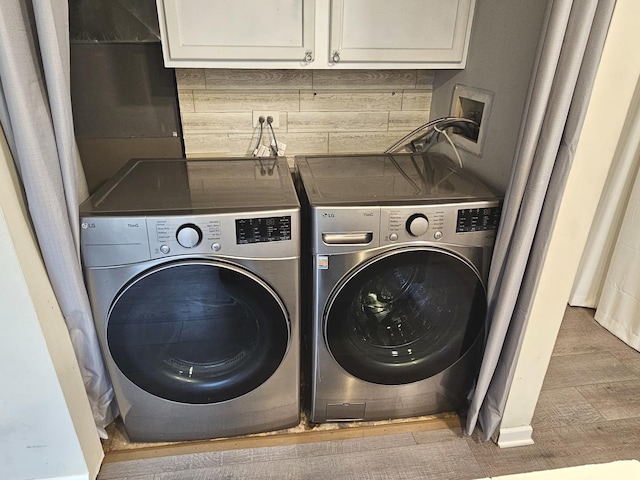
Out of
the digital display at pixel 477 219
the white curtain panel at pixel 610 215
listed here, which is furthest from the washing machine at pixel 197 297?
the white curtain panel at pixel 610 215

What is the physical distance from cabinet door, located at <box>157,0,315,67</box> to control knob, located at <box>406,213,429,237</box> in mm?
726

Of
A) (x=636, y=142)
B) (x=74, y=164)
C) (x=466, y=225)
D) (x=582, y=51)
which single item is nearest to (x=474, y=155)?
(x=466, y=225)

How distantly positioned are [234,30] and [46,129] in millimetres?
717

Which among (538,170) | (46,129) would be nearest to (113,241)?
(46,129)

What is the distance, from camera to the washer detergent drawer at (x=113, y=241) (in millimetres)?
1254

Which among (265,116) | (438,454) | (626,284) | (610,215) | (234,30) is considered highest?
(234,30)

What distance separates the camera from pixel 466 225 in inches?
55.6

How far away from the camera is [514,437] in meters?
1.64

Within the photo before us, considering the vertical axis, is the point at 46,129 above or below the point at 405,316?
above

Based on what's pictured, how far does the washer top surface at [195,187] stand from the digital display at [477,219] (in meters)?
0.52

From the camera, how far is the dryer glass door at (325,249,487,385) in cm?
142

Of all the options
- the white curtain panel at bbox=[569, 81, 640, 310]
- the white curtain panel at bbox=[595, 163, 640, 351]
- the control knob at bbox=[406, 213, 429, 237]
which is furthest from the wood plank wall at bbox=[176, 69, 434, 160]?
the white curtain panel at bbox=[595, 163, 640, 351]

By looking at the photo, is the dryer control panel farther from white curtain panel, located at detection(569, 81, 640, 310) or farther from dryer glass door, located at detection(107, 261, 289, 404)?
white curtain panel, located at detection(569, 81, 640, 310)

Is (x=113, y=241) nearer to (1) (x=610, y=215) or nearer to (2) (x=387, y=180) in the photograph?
(2) (x=387, y=180)
